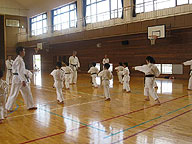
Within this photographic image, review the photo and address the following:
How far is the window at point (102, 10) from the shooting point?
54.1 ft

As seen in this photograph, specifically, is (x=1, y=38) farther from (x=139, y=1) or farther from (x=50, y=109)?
(x=50, y=109)

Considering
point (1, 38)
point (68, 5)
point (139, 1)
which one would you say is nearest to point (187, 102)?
point (139, 1)

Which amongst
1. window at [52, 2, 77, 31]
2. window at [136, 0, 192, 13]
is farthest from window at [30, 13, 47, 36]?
window at [136, 0, 192, 13]

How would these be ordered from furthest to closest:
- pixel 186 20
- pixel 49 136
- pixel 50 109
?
1. pixel 186 20
2. pixel 50 109
3. pixel 49 136

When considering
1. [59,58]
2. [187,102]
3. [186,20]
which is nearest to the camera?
[187,102]

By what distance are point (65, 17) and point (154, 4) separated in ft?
34.3

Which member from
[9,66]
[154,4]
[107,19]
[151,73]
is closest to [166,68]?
[154,4]

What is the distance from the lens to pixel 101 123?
4.75 metres

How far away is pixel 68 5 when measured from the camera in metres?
21.1

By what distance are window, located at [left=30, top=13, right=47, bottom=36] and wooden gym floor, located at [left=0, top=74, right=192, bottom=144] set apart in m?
19.3

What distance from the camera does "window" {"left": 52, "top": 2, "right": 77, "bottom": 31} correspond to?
67.2 ft

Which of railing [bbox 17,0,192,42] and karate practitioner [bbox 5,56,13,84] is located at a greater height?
railing [bbox 17,0,192,42]

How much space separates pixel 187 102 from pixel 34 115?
485 centimetres

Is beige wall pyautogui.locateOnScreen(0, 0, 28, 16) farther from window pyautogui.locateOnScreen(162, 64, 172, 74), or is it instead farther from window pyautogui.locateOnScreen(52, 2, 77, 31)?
window pyautogui.locateOnScreen(162, 64, 172, 74)
